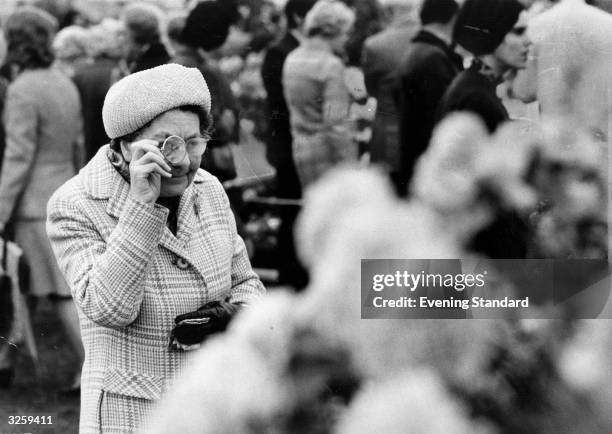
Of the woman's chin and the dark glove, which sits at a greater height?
the woman's chin

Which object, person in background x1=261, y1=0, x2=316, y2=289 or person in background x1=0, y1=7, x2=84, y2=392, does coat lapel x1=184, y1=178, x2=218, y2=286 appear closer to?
person in background x1=261, y1=0, x2=316, y2=289

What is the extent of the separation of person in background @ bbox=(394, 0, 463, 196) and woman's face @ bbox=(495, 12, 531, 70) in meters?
0.13

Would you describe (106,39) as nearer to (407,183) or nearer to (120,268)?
(407,183)

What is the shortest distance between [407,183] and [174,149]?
2.98 feet

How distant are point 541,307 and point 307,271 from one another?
724 millimetres

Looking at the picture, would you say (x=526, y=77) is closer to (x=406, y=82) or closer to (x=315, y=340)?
(x=406, y=82)

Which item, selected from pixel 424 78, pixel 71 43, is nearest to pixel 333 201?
pixel 424 78

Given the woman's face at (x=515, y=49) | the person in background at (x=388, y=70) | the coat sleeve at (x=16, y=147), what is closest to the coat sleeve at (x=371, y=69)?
the person in background at (x=388, y=70)

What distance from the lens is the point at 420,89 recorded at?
3.35m

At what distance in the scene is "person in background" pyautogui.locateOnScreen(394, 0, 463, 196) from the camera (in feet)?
10.8

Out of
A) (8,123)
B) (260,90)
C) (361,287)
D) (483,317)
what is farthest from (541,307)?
(8,123)

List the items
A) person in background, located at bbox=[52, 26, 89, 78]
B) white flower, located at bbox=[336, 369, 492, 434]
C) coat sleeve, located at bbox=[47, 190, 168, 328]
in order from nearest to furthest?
coat sleeve, located at bbox=[47, 190, 168, 328]
white flower, located at bbox=[336, 369, 492, 434]
person in background, located at bbox=[52, 26, 89, 78]

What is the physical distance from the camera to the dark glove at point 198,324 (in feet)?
8.71

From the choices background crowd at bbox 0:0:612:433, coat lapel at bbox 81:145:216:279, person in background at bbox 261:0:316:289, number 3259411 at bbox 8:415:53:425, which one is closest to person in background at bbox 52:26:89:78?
background crowd at bbox 0:0:612:433
